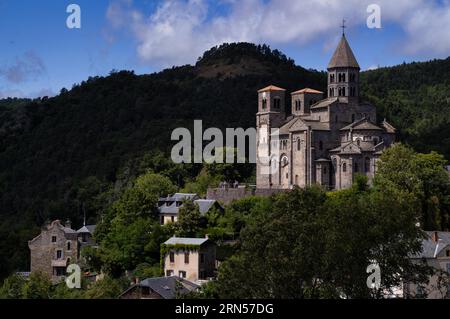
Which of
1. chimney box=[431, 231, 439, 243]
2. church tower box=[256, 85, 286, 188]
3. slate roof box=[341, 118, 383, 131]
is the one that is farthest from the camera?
church tower box=[256, 85, 286, 188]

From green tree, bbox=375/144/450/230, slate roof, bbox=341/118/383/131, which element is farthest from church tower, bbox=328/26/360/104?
green tree, bbox=375/144/450/230

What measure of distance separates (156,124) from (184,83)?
26223mm

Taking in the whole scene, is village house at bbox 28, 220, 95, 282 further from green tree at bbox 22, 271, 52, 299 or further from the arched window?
the arched window

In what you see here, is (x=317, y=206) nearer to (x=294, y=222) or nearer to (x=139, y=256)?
(x=294, y=222)

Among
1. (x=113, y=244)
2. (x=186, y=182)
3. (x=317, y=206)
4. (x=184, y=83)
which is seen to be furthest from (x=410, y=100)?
(x=317, y=206)

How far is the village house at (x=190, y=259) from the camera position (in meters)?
57.6

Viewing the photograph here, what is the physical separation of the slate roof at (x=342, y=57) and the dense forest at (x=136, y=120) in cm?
1512

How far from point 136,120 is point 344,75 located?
70954 millimetres

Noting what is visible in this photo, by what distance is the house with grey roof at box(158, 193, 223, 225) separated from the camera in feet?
219

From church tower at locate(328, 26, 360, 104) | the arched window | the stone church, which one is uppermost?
church tower at locate(328, 26, 360, 104)

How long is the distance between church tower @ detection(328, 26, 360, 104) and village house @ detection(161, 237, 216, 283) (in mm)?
25081

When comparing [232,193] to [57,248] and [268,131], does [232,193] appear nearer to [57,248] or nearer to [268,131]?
[268,131]

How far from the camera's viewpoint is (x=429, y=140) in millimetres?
118500

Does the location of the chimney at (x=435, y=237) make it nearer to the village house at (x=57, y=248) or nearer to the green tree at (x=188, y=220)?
the green tree at (x=188, y=220)
